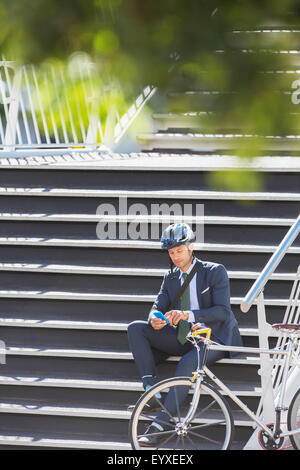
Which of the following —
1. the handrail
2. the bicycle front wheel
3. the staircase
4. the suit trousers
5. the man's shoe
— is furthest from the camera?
the staircase

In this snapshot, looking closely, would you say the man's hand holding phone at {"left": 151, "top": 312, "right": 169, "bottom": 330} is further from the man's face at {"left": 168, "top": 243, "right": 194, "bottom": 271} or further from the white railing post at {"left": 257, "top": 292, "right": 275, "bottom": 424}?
the white railing post at {"left": 257, "top": 292, "right": 275, "bottom": 424}

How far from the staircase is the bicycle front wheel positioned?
0.28 meters

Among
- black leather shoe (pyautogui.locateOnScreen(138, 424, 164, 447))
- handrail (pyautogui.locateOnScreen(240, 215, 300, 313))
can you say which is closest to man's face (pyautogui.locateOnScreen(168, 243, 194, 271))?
handrail (pyautogui.locateOnScreen(240, 215, 300, 313))

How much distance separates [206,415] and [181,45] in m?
3.52

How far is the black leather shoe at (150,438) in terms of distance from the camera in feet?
13.6

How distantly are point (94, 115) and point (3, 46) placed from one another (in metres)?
0.23

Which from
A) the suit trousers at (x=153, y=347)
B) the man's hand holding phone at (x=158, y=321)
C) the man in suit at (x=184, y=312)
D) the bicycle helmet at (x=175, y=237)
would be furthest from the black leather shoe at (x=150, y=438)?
the bicycle helmet at (x=175, y=237)

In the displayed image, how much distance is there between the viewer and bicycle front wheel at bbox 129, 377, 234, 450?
160 inches

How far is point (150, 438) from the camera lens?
163 inches

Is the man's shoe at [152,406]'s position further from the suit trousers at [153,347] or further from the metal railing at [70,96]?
the metal railing at [70,96]

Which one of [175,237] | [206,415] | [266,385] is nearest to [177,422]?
[206,415]

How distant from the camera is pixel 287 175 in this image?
18.2 feet

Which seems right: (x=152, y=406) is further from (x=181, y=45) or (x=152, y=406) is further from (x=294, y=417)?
(x=181, y=45)

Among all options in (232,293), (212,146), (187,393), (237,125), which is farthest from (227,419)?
(237,125)
